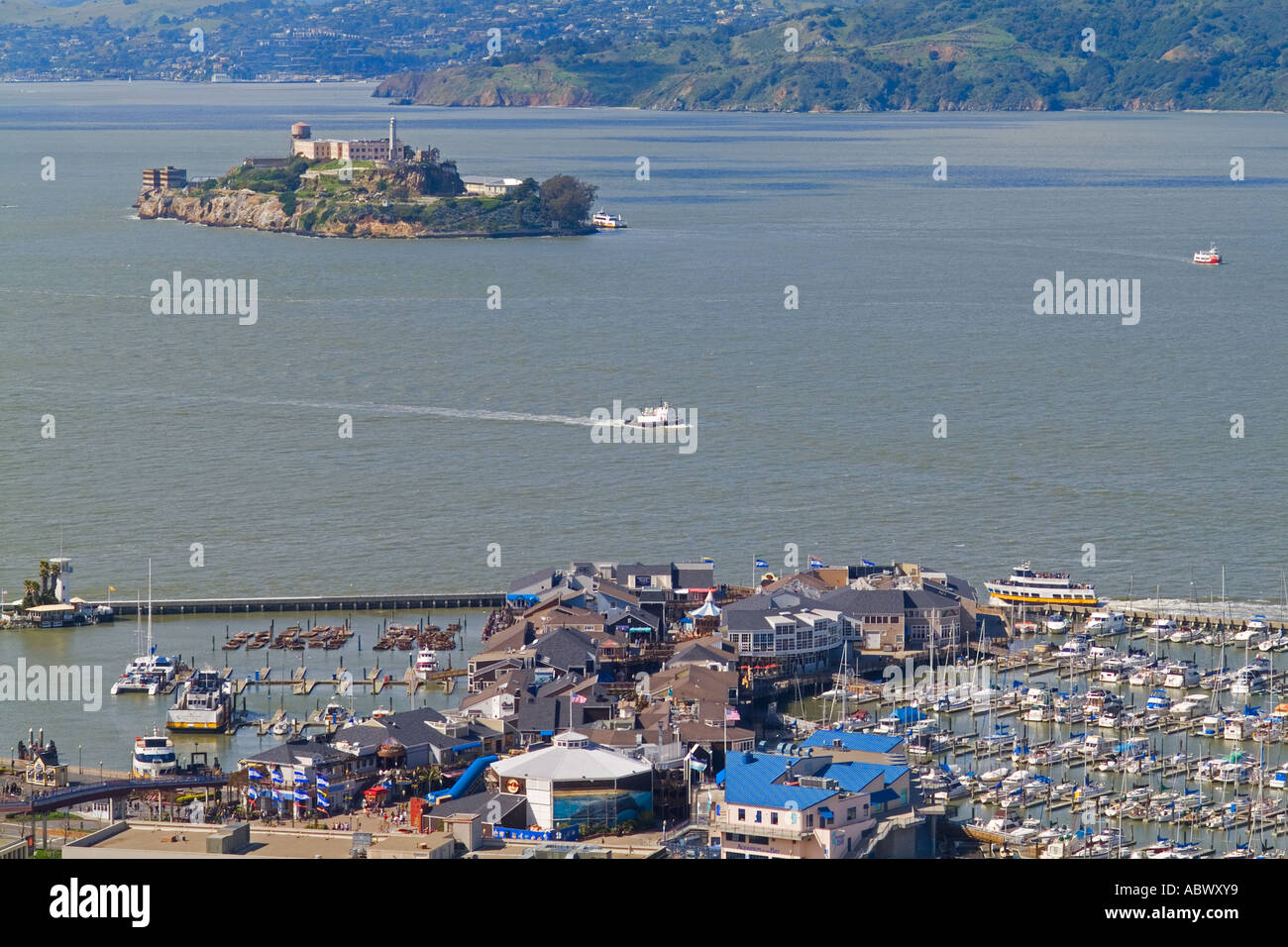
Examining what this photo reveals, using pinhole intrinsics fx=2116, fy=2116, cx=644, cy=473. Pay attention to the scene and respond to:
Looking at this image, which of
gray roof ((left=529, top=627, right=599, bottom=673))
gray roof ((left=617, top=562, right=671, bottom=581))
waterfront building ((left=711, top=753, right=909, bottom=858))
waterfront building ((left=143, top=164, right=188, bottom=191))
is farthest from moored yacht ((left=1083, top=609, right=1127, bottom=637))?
waterfront building ((left=143, top=164, right=188, bottom=191))

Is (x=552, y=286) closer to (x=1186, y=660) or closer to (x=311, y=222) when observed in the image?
(x=311, y=222)

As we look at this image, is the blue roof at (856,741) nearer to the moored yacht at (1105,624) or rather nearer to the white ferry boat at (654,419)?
the moored yacht at (1105,624)

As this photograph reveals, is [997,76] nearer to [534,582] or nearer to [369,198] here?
[369,198]

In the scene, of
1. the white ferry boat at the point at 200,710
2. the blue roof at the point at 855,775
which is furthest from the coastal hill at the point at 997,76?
the blue roof at the point at 855,775

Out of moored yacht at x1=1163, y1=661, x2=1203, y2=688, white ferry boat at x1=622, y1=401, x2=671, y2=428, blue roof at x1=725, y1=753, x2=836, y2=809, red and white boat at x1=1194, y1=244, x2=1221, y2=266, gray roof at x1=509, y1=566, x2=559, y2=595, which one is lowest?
moored yacht at x1=1163, y1=661, x2=1203, y2=688

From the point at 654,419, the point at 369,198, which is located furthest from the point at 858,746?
the point at 369,198

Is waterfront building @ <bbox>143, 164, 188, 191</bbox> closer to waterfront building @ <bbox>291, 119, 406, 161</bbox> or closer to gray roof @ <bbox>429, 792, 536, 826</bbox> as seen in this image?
waterfront building @ <bbox>291, 119, 406, 161</bbox>
